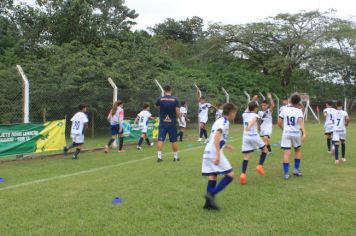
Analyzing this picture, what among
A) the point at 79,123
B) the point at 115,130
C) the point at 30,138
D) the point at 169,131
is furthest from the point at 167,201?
the point at 115,130

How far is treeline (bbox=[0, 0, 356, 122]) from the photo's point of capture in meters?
18.0

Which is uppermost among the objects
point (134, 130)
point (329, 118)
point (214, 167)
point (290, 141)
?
point (329, 118)

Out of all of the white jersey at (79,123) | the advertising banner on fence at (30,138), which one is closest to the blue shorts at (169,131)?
the white jersey at (79,123)

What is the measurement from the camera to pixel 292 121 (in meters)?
8.21

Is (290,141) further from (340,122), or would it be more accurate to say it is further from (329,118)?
(329,118)

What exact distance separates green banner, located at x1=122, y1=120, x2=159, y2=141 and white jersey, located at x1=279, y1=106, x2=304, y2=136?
7908 mm

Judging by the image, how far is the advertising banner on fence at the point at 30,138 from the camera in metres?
10.8

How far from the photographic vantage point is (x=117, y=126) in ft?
44.1

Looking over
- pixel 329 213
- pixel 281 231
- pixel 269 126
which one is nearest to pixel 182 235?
pixel 281 231

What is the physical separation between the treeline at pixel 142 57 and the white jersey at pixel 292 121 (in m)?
10.0

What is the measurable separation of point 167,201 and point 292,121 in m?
3.41

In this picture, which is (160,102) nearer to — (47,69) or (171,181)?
(171,181)

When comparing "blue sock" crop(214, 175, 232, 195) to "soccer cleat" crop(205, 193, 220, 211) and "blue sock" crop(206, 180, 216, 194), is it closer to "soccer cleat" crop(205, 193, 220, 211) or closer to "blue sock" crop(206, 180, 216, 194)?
"blue sock" crop(206, 180, 216, 194)

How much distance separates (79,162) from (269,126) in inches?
215
